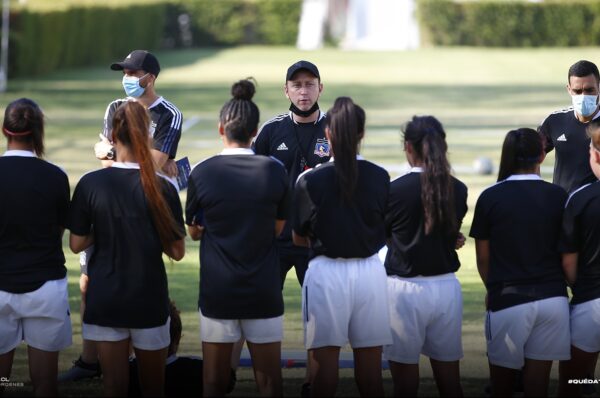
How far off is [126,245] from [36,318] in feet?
2.35

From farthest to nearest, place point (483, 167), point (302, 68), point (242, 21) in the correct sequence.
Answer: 1. point (242, 21)
2. point (483, 167)
3. point (302, 68)

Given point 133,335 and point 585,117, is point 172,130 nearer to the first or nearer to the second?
point 133,335

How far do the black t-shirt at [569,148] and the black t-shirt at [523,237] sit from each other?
53.0 inches

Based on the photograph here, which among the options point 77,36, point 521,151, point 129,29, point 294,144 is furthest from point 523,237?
point 129,29

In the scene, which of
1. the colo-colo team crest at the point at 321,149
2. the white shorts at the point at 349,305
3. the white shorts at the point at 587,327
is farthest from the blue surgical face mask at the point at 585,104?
the white shorts at the point at 349,305

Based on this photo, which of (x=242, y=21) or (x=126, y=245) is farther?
(x=242, y=21)

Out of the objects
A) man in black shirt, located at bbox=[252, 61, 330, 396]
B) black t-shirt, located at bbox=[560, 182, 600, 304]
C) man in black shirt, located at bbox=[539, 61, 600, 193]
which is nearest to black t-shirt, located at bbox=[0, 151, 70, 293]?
man in black shirt, located at bbox=[252, 61, 330, 396]

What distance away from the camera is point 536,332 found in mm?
6621

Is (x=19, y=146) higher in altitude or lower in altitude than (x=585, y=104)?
lower

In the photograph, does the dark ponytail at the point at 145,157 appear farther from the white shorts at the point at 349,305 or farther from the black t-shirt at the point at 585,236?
the black t-shirt at the point at 585,236

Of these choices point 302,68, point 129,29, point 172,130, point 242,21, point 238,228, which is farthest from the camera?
point 242,21

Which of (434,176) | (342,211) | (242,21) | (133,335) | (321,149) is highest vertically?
(242,21)

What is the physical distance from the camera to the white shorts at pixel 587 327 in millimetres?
6695

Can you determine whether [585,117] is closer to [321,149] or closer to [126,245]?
[321,149]
